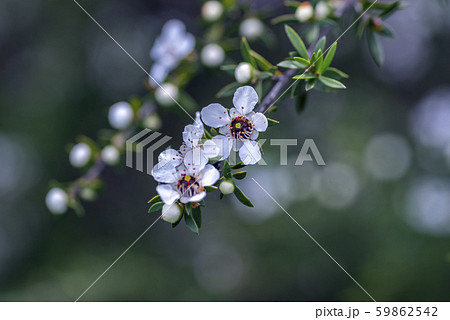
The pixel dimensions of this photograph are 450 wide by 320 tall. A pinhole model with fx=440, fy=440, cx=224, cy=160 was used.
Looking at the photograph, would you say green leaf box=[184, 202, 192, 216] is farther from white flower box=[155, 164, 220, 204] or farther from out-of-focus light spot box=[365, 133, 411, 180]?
out-of-focus light spot box=[365, 133, 411, 180]

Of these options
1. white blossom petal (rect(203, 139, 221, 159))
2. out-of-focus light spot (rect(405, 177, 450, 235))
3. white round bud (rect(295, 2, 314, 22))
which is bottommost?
out-of-focus light spot (rect(405, 177, 450, 235))

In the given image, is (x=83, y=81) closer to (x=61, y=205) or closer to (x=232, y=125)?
(x=61, y=205)

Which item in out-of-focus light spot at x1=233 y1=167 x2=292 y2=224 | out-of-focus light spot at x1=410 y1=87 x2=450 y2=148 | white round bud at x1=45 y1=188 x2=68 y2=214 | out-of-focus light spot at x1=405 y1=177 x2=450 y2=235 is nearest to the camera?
white round bud at x1=45 y1=188 x2=68 y2=214

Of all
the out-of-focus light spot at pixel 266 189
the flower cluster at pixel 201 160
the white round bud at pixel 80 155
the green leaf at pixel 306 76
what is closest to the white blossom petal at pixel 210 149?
the flower cluster at pixel 201 160

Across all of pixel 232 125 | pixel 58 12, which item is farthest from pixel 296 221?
pixel 58 12

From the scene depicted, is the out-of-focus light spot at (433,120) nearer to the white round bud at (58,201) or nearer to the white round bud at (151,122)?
the white round bud at (151,122)

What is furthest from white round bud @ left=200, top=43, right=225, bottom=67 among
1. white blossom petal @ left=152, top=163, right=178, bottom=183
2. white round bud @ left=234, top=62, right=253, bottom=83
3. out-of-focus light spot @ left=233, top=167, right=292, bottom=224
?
out-of-focus light spot @ left=233, top=167, right=292, bottom=224

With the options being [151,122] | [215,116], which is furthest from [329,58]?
[151,122]

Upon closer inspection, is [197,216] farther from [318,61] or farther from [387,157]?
[387,157]
